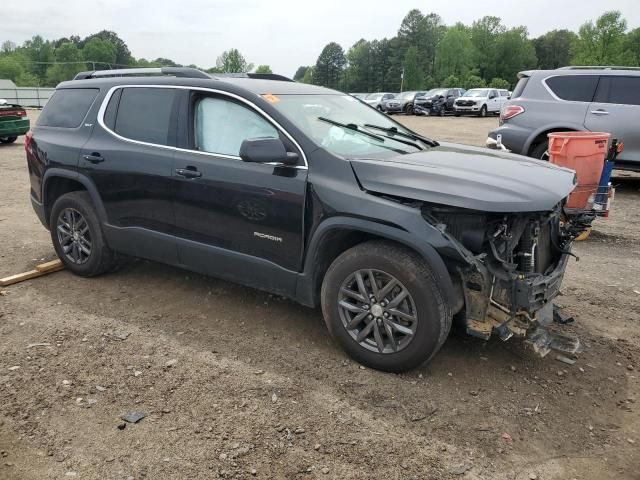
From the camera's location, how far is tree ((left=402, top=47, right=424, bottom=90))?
9419cm

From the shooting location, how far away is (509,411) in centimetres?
312

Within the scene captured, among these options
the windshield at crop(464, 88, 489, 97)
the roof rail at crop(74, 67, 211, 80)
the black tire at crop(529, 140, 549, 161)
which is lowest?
the black tire at crop(529, 140, 549, 161)

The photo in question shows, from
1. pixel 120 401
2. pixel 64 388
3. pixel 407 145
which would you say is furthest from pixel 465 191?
pixel 64 388

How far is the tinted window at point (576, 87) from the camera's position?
892 centimetres

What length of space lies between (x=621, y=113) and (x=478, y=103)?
23.6 meters

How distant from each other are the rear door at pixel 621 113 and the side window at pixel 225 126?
680cm

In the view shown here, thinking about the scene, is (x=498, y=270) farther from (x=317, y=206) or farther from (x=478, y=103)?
(x=478, y=103)

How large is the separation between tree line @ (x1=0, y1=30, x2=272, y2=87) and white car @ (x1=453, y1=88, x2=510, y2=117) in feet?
36.8

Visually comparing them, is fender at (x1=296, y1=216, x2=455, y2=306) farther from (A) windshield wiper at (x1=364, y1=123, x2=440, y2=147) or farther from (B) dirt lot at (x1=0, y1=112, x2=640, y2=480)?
(A) windshield wiper at (x1=364, y1=123, x2=440, y2=147)

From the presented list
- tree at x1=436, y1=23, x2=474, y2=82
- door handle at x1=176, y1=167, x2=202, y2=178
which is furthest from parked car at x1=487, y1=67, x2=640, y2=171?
tree at x1=436, y1=23, x2=474, y2=82

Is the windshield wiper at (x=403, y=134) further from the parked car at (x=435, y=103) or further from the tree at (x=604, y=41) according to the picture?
the tree at (x=604, y=41)

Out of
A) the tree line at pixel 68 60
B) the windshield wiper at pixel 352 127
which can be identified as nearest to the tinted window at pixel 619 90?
the windshield wiper at pixel 352 127

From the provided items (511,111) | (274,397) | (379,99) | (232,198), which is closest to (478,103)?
(379,99)

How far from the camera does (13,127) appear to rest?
15.8 meters
